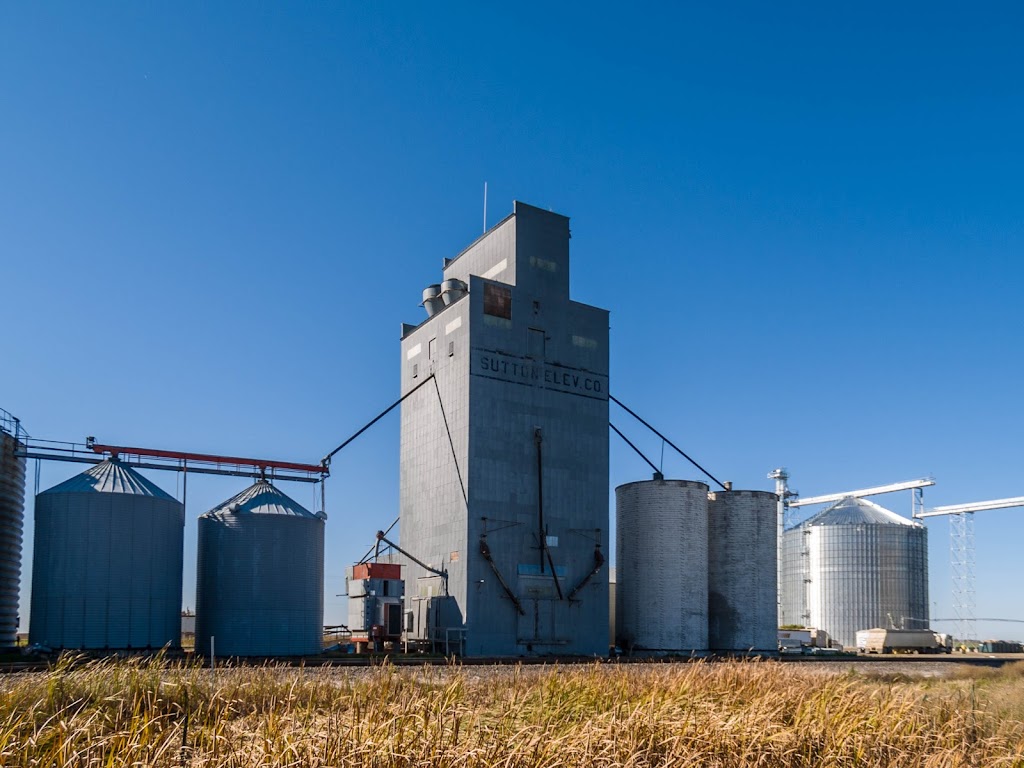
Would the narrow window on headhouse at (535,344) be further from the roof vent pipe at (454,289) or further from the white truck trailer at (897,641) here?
the white truck trailer at (897,641)

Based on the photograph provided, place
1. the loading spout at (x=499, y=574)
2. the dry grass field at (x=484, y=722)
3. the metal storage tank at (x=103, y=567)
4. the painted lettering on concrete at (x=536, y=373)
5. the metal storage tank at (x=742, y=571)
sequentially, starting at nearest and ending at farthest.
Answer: the dry grass field at (x=484, y=722), the metal storage tank at (x=103, y=567), the loading spout at (x=499, y=574), the painted lettering on concrete at (x=536, y=373), the metal storage tank at (x=742, y=571)

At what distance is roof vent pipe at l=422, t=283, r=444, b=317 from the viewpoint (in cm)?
5141

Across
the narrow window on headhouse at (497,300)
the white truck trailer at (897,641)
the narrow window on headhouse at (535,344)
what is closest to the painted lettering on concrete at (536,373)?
the narrow window on headhouse at (535,344)

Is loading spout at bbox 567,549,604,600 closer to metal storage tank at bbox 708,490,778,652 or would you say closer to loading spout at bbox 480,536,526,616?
loading spout at bbox 480,536,526,616

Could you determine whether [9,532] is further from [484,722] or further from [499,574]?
[484,722]

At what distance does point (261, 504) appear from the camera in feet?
135

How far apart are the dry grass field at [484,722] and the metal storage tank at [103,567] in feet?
71.6

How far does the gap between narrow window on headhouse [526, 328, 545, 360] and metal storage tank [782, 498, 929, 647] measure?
40.7 meters

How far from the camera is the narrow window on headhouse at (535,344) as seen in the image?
47.4m

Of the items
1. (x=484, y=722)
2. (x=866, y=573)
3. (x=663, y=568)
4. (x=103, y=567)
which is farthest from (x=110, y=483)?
(x=866, y=573)

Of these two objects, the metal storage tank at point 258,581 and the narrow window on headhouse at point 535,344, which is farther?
the narrow window on headhouse at point 535,344

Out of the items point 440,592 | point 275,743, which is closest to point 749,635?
point 440,592

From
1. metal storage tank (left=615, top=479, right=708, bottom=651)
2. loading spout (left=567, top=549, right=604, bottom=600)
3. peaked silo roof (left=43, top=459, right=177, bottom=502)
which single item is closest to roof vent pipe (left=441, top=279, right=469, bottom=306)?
metal storage tank (left=615, top=479, right=708, bottom=651)

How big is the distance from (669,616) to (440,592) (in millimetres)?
12230
